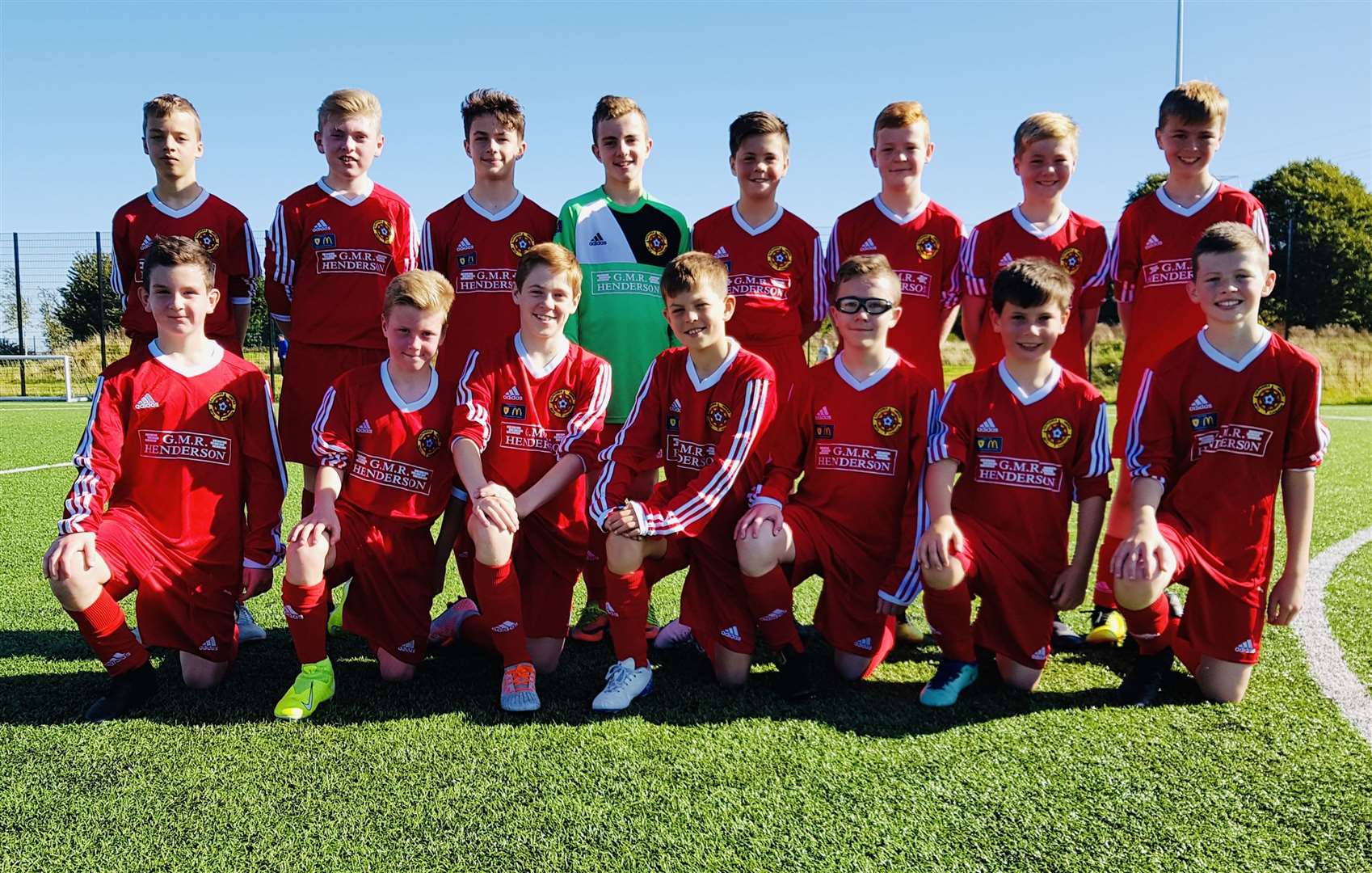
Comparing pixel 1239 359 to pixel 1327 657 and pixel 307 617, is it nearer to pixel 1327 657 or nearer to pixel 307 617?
pixel 1327 657

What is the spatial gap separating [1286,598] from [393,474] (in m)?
3.05

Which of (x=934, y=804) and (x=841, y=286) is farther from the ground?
(x=841, y=286)

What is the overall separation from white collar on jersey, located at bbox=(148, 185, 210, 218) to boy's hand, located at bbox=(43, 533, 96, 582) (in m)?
1.68

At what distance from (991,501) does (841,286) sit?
3.05 feet

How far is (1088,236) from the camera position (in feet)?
12.5

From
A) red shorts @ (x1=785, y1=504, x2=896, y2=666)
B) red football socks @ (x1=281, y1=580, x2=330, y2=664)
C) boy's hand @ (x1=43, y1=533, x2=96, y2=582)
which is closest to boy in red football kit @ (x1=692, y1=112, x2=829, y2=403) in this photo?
red shorts @ (x1=785, y1=504, x2=896, y2=666)

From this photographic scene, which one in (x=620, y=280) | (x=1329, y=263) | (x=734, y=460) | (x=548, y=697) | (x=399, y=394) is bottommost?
(x=548, y=697)

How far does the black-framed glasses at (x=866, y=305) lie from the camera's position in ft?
10.3

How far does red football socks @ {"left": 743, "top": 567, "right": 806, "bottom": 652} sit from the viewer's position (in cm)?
298

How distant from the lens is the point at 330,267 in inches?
154

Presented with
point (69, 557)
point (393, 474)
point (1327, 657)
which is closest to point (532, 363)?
point (393, 474)

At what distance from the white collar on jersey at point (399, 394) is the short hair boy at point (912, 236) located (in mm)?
1931

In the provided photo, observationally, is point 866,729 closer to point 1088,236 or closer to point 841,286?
point 841,286

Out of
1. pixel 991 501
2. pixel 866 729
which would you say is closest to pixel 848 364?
pixel 991 501
